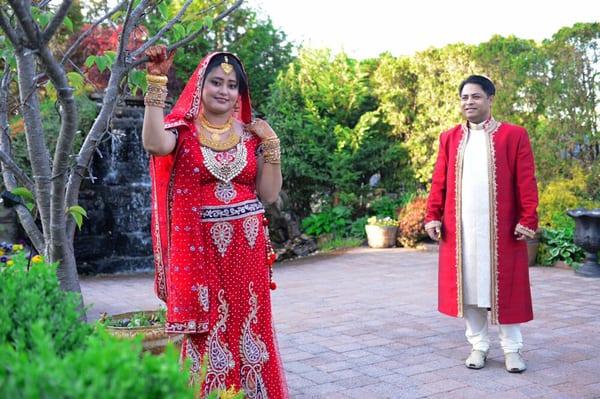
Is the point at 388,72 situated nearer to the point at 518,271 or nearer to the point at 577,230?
the point at 577,230

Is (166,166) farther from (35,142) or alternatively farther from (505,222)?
(505,222)

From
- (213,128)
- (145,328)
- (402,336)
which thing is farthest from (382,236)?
(213,128)

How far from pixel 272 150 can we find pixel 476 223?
1579mm

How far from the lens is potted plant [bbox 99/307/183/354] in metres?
3.25

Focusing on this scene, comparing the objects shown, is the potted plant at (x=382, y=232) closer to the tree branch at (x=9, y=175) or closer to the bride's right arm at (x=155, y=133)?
the tree branch at (x=9, y=175)

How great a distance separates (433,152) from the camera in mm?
11727

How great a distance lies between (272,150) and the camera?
3057 millimetres

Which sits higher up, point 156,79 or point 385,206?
point 156,79

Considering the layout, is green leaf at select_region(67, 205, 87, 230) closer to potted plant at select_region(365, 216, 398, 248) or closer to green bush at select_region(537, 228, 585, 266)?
green bush at select_region(537, 228, 585, 266)

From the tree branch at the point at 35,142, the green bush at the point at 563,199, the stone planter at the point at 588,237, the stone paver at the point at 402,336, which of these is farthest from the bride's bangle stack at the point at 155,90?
Answer: the green bush at the point at 563,199

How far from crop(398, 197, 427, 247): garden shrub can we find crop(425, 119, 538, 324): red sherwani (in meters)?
6.44

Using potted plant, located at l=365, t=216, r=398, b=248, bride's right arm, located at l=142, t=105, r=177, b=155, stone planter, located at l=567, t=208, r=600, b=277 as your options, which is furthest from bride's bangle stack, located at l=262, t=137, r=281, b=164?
potted plant, located at l=365, t=216, r=398, b=248

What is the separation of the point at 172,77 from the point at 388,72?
5.67 metres

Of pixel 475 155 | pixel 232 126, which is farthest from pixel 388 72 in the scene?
pixel 232 126
